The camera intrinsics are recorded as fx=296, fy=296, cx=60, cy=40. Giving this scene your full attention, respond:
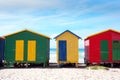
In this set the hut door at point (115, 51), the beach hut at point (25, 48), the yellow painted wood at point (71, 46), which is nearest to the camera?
the beach hut at point (25, 48)

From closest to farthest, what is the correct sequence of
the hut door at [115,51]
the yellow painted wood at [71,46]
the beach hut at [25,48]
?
1. the beach hut at [25,48]
2. the yellow painted wood at [71,46]
3. the hut door at [115,51]

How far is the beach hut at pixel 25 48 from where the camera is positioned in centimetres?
2334

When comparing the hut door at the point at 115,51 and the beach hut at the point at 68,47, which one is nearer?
the beach hut at the point at 68,47

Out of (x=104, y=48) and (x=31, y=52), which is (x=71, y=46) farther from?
(x=31, y=52)

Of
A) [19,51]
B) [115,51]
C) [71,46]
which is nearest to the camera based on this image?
[19,51]

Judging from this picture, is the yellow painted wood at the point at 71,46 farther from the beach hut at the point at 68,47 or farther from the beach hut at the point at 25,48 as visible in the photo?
the beach hut at the point at 25,48

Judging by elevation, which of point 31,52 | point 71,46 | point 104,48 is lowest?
point 31,52

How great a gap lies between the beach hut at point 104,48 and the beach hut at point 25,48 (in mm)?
3784

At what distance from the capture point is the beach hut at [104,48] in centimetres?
2367

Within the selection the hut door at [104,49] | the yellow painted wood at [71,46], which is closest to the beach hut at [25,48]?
the yellow painted wood at [71,46]

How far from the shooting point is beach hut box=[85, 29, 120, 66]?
23.7m

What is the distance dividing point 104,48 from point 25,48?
20.7 ft

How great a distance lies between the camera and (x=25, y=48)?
2339 centimetres

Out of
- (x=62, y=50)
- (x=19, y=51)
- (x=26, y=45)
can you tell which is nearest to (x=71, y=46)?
(x=62, y=50)
